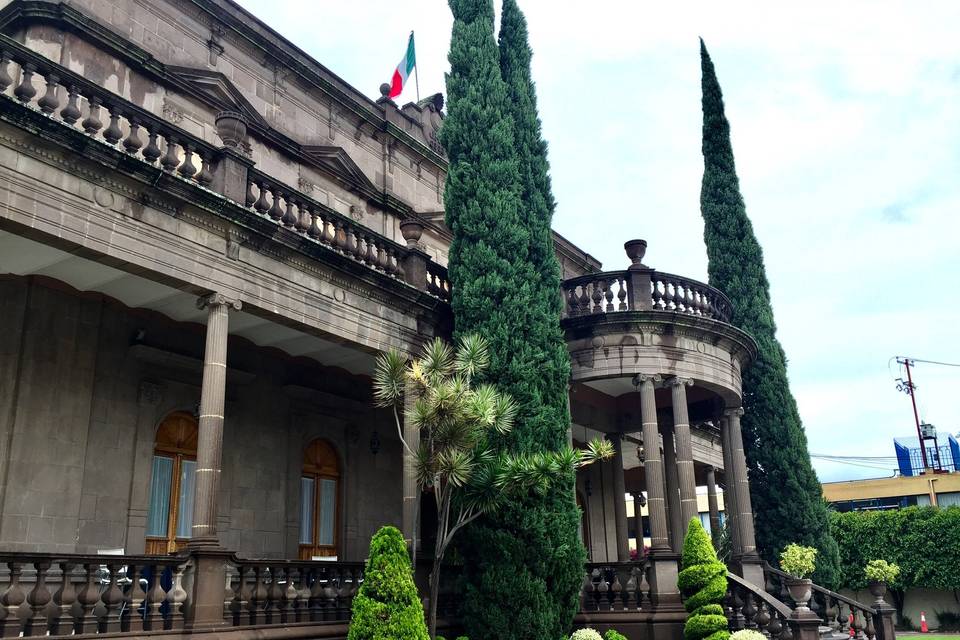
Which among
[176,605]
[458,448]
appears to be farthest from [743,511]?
[176,605]

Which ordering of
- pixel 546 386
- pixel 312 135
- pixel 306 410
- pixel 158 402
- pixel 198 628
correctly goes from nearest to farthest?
pixel 198 628
pixel 158 402
pixel 546 386
pixel 306 410
pixel 312 135

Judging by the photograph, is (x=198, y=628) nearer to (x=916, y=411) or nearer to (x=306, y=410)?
(x=306, y=410)

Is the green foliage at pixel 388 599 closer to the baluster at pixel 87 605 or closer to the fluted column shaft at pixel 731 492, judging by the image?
the baluster at pixel 87 605

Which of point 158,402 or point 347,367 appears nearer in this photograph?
point 158,402

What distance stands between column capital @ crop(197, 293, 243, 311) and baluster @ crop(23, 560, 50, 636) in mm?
4033

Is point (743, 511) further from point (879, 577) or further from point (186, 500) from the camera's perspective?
point (186, 500)

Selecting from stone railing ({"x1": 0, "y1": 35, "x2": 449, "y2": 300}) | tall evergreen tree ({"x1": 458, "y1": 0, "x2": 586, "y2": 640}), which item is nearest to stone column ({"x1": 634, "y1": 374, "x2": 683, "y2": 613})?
tall evergreen tree ({"x1": 458, "y1": 0, "x2": 586, "y2": 640})

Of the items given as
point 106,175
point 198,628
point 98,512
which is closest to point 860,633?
point 198,628

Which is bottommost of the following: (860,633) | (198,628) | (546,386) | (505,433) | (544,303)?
(860,633)

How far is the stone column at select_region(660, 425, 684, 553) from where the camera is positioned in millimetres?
21359

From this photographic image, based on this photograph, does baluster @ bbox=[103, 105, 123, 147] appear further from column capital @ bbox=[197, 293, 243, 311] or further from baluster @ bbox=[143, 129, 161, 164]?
column capital @ bbox=[197, 293, 243, 311]

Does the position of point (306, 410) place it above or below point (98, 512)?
above

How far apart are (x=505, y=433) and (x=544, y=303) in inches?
115

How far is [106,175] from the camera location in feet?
34.8
